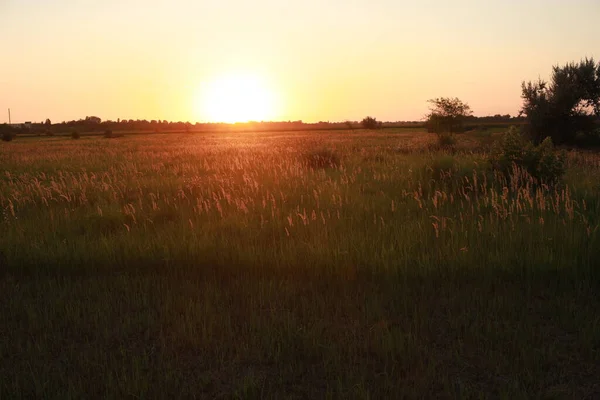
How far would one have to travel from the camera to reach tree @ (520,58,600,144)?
24.5m

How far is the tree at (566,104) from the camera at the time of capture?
24484 mm

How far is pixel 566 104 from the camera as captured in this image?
24.5m

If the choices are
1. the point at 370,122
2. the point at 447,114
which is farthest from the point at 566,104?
the point at 370,122

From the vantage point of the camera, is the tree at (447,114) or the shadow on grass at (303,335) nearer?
the shadow on grass at (303,335)

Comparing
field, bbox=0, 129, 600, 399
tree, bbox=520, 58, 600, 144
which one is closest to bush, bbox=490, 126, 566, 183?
field, bbox=0, 129, 600, 399

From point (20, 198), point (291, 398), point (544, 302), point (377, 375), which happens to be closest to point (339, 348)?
point (377, 375)

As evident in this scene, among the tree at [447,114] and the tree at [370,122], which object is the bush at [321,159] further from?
the tree at [370,122]

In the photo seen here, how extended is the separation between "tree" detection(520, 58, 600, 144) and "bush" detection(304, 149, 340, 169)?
15585mm

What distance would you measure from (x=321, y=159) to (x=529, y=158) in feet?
27.4

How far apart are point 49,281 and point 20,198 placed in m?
5.72

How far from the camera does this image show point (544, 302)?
428 cm

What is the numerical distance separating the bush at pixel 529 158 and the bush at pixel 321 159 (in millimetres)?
6476

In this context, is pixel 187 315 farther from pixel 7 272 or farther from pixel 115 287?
pixel 7 272

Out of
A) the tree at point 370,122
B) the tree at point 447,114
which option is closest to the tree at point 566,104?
the tree at point 447,114
